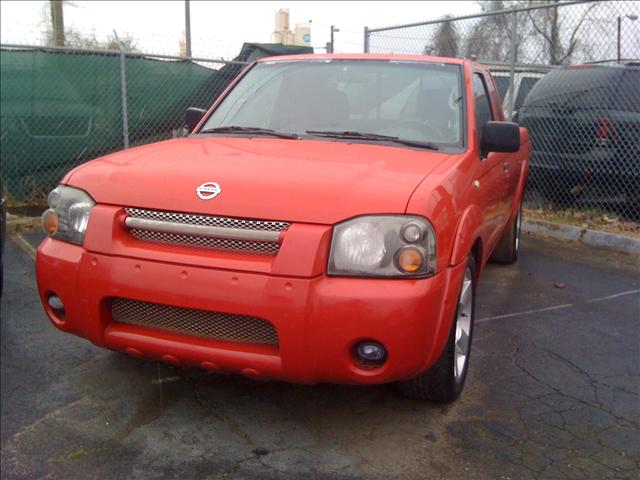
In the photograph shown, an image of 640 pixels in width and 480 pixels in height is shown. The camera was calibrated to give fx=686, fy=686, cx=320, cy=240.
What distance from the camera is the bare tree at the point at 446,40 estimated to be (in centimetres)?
1032

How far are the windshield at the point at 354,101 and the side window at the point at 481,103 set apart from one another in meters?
0.22

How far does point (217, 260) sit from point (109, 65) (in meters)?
6.79

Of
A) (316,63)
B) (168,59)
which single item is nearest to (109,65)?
(168,59)

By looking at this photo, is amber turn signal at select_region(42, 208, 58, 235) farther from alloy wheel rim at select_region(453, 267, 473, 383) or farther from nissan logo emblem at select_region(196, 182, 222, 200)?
alloy wheel rim at select_region(453, 267, 473, 383)

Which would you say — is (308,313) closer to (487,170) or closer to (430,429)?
(430,429)

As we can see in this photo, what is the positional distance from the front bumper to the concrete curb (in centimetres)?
474

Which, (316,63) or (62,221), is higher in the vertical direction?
(316,63)

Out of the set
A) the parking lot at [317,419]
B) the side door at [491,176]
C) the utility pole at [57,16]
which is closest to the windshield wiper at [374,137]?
the side door at [491,176]

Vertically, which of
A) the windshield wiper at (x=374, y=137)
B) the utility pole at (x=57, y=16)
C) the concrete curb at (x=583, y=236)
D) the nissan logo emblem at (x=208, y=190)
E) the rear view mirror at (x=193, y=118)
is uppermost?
the utility pole at (x=57, y=16)

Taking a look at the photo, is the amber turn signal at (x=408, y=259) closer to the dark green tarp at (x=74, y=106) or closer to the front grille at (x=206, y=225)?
the front grille at (x=206, y=225)

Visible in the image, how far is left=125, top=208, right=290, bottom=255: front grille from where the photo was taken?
108 inches

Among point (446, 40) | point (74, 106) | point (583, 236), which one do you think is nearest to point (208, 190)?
point (583, 236)

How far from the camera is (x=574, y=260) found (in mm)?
6703

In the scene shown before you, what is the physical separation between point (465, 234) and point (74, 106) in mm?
6784
